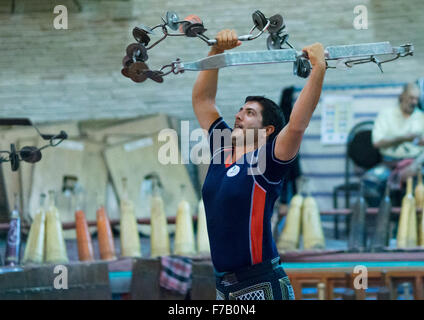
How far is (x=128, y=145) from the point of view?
5.80 meters

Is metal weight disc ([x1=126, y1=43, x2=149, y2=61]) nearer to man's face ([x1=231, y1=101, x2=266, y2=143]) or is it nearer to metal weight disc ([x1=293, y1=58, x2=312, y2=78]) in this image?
man's face ([x1=231, y1=101, x2=266, y2=143])

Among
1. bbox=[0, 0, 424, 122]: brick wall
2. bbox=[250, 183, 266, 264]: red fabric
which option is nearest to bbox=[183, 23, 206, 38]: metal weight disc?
bbox=[250, 183, 266, 264]: red fabric

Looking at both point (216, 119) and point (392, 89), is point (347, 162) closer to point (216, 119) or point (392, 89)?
point (392, 89)

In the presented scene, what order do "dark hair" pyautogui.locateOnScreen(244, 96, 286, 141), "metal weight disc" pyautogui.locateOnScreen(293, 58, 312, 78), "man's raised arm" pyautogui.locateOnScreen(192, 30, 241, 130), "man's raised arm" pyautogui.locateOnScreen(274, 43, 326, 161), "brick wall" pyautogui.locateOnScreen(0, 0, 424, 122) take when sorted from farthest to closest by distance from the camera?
"brick wall" pyautogui.locateOnScreen(0, 0, 424, 122), "man's raised arm" pyautogui.locateOnScreen(192, 30, 241, 130), "dark hair" pyautogui.locateOnScreen(244, 96, 286, 141), "metal weight disc" pyautogui.locateOnScreen(293, 58, 312, 78), "man's raised arm" pyautogui.locateOnScreen(274, 43, 326, 161)

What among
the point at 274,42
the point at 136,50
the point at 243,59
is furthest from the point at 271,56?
the point at 136,50

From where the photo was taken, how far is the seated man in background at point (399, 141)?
17.5ft

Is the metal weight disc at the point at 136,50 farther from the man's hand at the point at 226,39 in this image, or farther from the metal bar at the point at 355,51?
the metal bar at the point at 355,51

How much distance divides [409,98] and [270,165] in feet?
9.97

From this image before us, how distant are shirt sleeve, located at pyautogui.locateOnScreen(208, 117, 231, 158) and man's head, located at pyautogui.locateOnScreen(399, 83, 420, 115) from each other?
2.73 m

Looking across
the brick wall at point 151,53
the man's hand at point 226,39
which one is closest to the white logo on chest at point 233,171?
the man's hand at point 226,39

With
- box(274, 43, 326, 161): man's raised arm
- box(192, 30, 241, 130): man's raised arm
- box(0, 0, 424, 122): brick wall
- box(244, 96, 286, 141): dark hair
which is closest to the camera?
box(274, 43, 326, 161): man's raised arm

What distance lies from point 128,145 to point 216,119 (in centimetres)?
282

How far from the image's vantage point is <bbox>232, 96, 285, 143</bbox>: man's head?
2875mm
